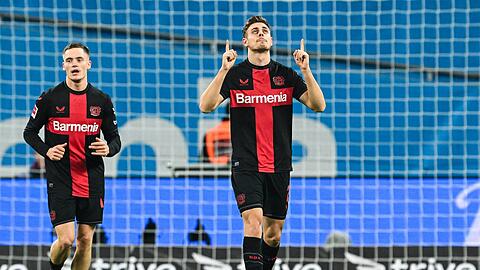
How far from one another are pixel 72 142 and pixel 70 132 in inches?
2.8

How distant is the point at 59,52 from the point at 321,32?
2.83m

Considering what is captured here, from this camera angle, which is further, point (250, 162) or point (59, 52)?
point (59, 52)

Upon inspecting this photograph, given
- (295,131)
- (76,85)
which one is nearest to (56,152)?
(76,85)

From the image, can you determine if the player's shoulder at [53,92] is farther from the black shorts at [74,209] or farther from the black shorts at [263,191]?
the black shorts at [263,191]

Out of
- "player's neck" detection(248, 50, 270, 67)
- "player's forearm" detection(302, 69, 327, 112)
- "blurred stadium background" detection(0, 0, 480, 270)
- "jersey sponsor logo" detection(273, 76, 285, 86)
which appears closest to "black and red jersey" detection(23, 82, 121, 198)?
"player's neck" detection(248, 50, 270, 67)

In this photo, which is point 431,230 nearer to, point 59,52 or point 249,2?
point 249,2

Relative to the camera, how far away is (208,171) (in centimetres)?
1090

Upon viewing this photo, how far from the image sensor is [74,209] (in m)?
7.42

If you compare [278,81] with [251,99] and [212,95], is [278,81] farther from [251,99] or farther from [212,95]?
[212,95]

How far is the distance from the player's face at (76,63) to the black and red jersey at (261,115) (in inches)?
38.9

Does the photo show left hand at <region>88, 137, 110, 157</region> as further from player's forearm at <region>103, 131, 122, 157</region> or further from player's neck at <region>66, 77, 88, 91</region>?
player's neck at <region>66, 77, 88, 91</region>

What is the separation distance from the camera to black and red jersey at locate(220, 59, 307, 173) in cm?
724

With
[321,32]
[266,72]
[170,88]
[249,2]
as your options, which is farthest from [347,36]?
[266,72]

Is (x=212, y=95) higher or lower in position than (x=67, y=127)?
higher
